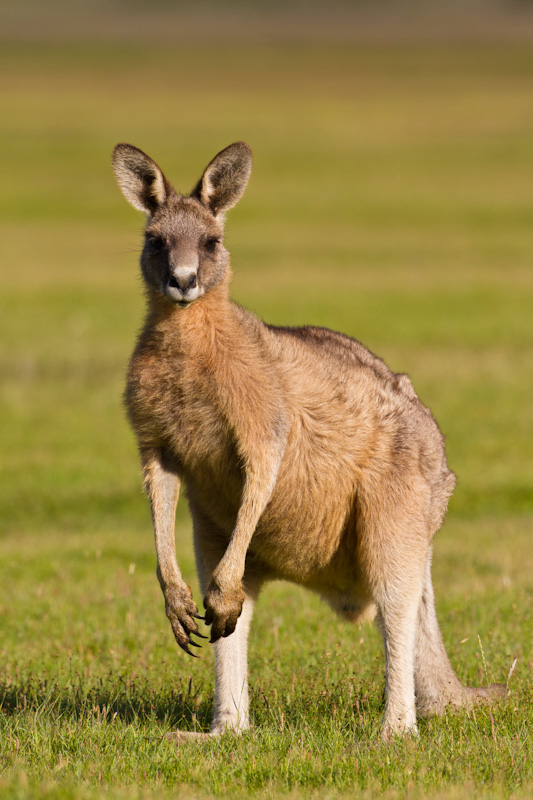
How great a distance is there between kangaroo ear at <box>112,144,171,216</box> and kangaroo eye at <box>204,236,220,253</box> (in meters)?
0.29

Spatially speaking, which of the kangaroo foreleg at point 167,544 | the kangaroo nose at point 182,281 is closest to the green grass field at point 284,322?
the kangaroo foreleg at point 167,544

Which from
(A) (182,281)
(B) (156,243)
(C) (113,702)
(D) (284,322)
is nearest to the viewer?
(A) (182,281)

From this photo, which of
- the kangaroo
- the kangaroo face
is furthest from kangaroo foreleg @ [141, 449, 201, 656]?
the kangaroo face

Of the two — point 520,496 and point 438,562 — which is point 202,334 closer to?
point 438,562

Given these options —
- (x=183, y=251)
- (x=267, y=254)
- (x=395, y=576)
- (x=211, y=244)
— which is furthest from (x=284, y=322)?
(x=183, y=251)

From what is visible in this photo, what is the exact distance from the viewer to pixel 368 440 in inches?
206

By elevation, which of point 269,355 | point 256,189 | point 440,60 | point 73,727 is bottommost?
point 73,727

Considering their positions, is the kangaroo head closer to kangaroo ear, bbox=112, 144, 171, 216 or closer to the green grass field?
kangaroo ear, bbox=112, 144, 171, 216

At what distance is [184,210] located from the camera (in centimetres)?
517

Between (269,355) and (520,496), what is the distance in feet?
25.2

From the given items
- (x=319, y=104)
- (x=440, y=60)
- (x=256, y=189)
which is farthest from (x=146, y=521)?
(x=440, y=60)

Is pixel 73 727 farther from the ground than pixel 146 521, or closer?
farther from the ground

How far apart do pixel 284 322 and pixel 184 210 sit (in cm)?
1672

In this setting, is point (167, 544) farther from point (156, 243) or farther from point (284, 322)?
point (284, 322)
